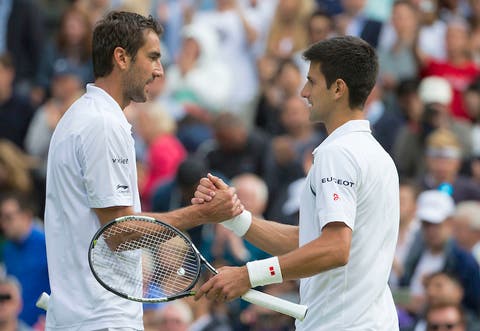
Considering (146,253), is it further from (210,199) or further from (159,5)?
(159,5)

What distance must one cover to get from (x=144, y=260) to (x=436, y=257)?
488 cm

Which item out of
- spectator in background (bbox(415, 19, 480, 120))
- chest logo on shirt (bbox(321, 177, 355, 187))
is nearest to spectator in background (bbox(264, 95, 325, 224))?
spectator in background (bbox(415, 19, 480, 120))

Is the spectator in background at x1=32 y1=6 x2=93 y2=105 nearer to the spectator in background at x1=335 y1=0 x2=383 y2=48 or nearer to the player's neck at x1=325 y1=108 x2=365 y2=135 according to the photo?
the spectator in background at x1=335 y1=0 x2=383 y2=48

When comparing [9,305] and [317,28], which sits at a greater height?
[317,28]

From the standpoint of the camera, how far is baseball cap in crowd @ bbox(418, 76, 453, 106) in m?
13.8

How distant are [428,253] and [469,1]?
5.64 m

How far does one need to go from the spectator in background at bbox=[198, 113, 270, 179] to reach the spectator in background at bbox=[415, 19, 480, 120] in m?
2.46

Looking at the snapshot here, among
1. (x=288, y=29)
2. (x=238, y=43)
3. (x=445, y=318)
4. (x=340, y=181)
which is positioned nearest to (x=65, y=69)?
(x=238, y=43)

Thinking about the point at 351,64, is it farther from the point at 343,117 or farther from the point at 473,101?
the point at 473,101

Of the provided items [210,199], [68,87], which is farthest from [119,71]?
[68,87]

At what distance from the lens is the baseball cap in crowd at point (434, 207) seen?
11.2 meters

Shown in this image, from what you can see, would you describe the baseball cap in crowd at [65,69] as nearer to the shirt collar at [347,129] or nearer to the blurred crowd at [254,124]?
the blurred crowd at [254,124]

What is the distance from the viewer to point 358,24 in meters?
15.3

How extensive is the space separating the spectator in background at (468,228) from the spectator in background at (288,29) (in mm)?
4412
